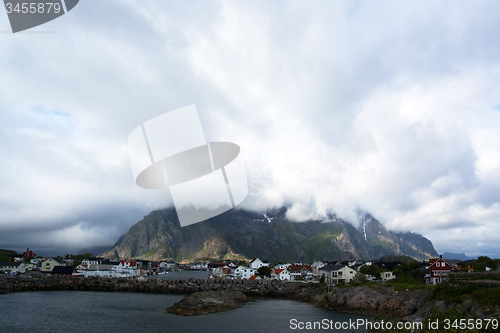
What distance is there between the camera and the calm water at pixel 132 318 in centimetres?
2753

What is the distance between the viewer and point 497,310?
77.0 ft

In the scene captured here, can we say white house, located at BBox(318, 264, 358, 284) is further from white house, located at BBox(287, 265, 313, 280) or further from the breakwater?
white house, located at BBox(287, 265, 313, 280)

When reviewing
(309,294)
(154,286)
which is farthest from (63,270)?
(309,294)

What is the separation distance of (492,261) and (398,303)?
3244 cm

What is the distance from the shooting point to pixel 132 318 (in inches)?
1258

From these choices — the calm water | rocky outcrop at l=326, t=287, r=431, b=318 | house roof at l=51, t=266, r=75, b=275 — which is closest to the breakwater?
house roof at l=51, t=266, r=75, b=275

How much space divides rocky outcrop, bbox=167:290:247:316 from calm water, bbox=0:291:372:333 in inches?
64.6

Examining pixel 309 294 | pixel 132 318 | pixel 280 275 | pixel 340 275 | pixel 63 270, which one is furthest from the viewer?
pixel 63 270

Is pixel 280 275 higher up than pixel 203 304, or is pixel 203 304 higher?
pixel 203 304

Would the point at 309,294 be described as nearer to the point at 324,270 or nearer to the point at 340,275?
the point at 340,275

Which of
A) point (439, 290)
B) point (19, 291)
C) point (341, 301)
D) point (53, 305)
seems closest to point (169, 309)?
point (53, 305)

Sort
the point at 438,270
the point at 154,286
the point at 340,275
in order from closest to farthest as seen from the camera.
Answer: the point at 438,270 → the point at 340,275 → the point at 154,286

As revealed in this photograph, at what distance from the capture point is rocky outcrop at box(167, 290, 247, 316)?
1412 inches

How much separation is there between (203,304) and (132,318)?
9559 mm
